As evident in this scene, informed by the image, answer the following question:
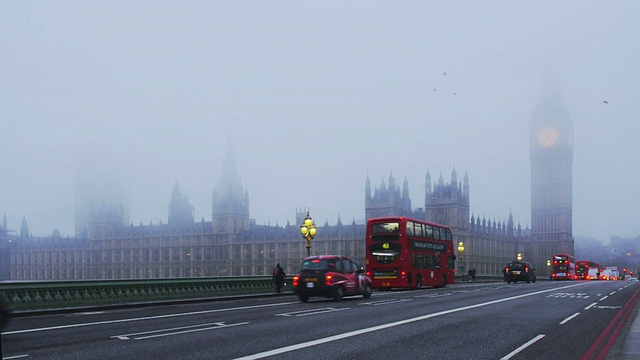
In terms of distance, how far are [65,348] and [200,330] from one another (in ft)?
Result: 11.8

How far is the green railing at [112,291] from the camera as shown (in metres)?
24.3

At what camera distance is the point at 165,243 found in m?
163

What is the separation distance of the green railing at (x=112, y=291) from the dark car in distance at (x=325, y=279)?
6.26m

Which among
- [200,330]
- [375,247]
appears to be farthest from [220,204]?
[200,330]

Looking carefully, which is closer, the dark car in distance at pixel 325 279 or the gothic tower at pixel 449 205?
the dark car in distance at pixel 325 279

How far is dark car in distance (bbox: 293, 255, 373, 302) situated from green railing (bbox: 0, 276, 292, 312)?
6255 millimetres

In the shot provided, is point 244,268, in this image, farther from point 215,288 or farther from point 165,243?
point 215,288

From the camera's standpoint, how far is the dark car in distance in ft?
92.4

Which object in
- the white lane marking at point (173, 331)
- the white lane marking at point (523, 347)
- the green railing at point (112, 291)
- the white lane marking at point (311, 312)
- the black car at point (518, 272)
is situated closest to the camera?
the white lane marking at point (523, 347)

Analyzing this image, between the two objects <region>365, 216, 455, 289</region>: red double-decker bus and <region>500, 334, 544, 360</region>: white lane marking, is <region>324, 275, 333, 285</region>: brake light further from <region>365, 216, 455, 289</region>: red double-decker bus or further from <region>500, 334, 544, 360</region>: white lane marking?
<region>500, 334, 544, 360</region>: white lane marking

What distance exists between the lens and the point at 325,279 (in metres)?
28.2

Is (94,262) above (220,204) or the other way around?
the other way around

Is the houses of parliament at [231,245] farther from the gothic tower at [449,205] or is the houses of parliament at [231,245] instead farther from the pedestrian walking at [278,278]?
the pedestrian walking at [278,278]

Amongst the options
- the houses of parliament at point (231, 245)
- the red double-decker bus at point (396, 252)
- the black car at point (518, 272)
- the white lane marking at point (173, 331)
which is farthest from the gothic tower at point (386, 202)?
the white lane marking at point (173, 331)
